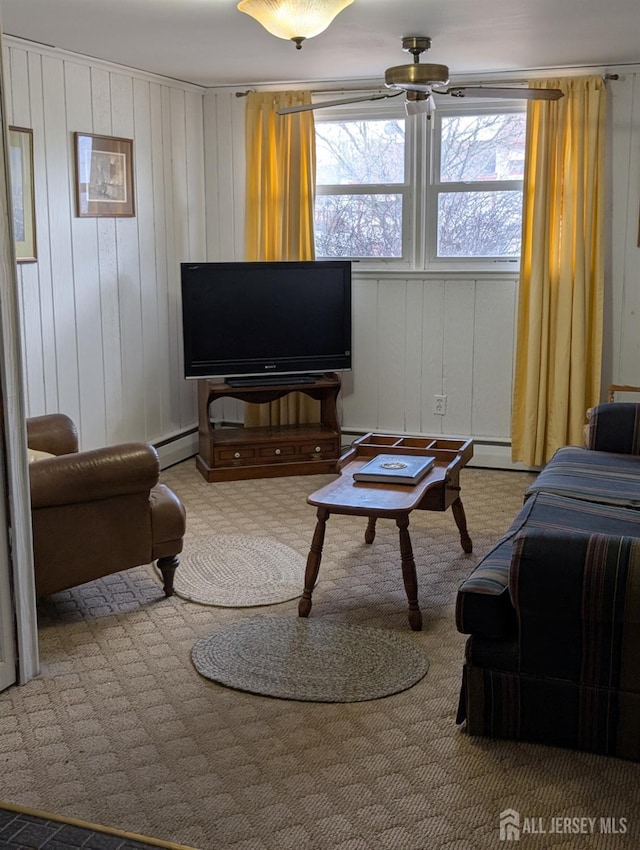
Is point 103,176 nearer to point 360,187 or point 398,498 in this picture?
point 360,187

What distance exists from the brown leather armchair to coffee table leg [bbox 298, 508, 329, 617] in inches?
22.0

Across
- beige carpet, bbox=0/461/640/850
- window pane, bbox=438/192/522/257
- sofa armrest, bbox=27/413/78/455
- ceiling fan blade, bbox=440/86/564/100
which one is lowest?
beige carpet, bbox=0/461/640/850

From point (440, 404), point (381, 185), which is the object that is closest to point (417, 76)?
point (381, 185)

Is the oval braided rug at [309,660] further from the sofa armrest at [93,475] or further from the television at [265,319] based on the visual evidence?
the television at [265,319]

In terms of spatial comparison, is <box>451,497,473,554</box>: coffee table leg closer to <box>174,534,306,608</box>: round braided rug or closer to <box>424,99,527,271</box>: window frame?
<box>174,534,306,608</box>: round braided rug

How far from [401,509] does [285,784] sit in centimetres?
114

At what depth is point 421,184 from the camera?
565 cm

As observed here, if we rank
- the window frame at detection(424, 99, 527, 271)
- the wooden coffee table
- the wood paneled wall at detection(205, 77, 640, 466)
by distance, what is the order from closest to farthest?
1. the wooden coffee table
2. the wood paneled wall at detection(205, 77, 640, 466)
3. the window frame at detection(424, 99, 527, 271)

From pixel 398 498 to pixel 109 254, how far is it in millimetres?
2565

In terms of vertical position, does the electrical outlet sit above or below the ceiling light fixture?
below

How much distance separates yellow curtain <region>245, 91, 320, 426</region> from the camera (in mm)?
5660

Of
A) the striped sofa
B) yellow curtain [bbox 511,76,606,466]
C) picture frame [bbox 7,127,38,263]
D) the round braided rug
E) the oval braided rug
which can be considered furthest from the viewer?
yellow curtain [bbox 511,76,606,466]


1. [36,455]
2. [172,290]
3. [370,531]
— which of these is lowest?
[370,531]

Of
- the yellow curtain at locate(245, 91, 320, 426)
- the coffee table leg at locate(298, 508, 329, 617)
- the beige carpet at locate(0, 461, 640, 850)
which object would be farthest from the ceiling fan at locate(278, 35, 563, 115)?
the beige carpet at locate(0, 461, 640, 850)
